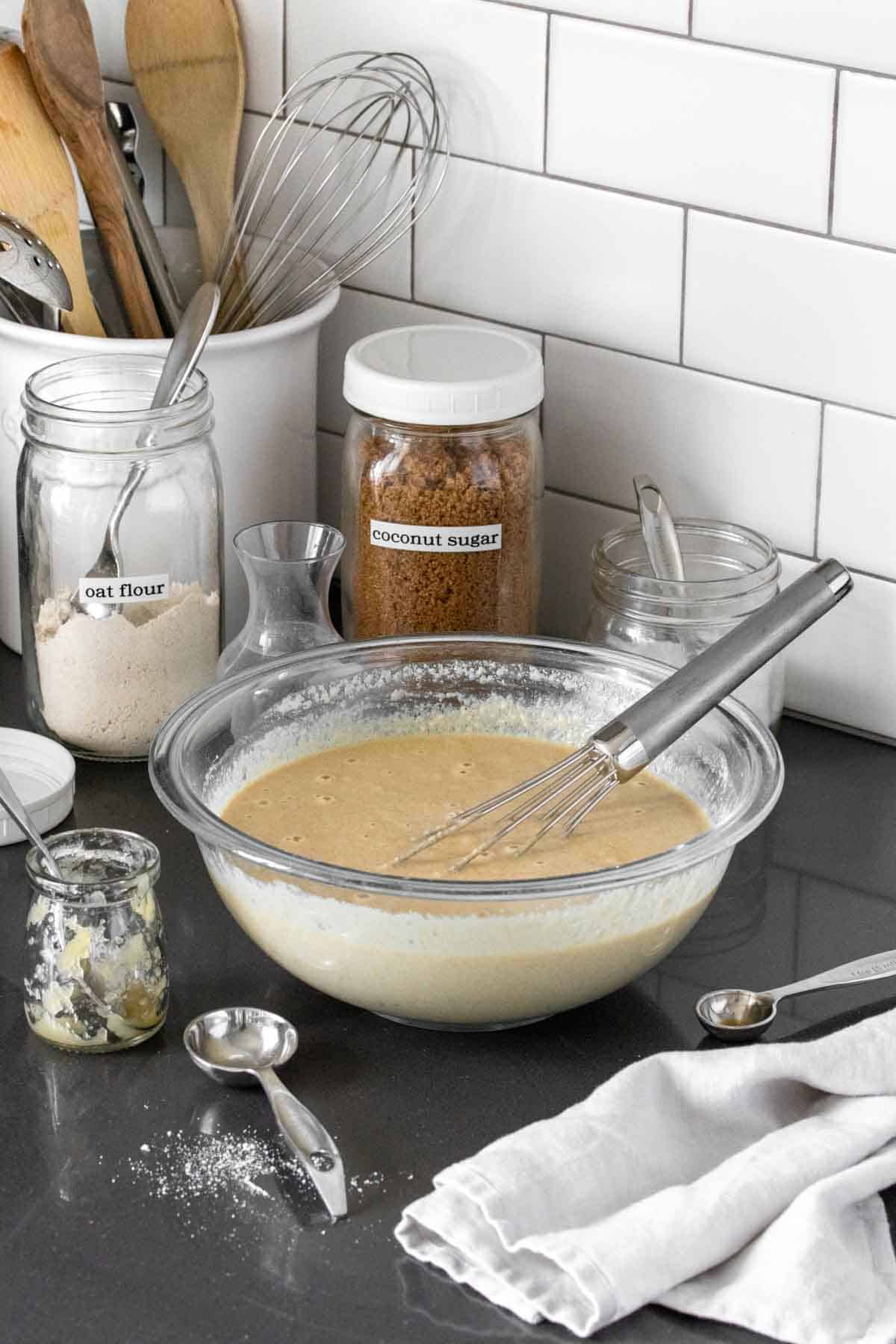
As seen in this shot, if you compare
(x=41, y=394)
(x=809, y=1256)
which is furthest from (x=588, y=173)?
(x=809, y=1256)

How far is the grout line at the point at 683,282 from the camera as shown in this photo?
941mm

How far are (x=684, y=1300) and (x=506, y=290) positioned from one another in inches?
23.1

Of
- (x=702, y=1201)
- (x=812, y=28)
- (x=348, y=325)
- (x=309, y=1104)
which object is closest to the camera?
(x=702, y=1201)

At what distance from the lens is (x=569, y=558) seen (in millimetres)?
1067

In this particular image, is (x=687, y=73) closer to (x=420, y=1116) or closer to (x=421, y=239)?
(x=421, y=239)

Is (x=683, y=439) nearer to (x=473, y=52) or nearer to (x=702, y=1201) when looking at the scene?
(x=473, y=52)

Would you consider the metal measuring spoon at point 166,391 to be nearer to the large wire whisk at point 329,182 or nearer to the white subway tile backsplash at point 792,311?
the large wire whisk at point 329,182

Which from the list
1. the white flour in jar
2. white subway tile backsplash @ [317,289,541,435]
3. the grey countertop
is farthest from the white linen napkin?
white subway tile backsplash @ [317,289,541,435]

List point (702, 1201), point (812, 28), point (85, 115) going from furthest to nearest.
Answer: point (85, 115) → point (812, 28) → point (702, 1201)

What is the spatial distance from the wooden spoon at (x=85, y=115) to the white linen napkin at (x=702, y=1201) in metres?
0.54

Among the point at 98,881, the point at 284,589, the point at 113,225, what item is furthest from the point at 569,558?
the point at 98,881

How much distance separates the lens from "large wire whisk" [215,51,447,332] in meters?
1.03

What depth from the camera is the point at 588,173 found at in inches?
38.0

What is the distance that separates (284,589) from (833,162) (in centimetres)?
33
